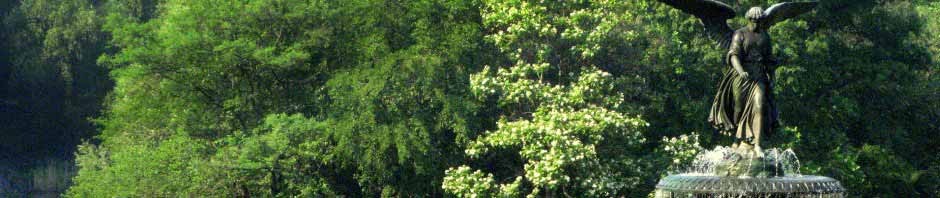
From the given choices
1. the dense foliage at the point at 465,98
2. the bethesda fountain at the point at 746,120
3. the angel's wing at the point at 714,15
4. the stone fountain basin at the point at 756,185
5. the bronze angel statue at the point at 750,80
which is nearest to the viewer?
the stone fountain basin at the point at 756,185

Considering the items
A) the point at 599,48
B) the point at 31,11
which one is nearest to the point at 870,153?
the point at 599,48

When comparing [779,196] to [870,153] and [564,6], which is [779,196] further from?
[870,153]

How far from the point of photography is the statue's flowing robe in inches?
748

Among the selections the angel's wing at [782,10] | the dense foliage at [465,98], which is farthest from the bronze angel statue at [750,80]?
the dense foliage at [465,98]

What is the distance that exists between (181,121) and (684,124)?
35.9 feet

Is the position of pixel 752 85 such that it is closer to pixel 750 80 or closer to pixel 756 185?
pixel 750 80

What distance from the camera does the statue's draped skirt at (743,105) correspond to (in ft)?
62.5

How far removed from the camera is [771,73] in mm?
19312

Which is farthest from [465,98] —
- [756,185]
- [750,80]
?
[756,185]

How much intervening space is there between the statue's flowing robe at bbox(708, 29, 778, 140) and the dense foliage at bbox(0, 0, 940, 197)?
1394cm

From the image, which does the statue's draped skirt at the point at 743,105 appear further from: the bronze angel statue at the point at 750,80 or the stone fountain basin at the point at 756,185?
the stone fountain basin at the point at 756,185

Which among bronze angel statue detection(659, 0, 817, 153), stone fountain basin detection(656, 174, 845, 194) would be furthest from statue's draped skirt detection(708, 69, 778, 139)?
stone fountain basin detection(656, 174, 845, 194)

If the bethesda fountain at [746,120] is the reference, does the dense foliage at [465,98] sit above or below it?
below

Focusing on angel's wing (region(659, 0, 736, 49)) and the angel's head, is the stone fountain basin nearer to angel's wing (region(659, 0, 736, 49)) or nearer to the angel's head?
the angel's head
